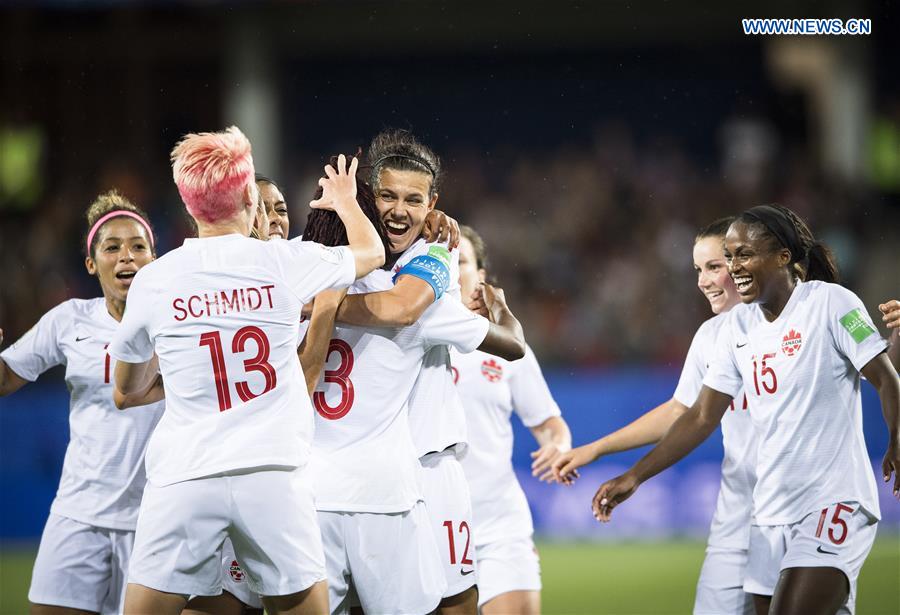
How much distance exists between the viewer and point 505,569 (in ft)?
18.0

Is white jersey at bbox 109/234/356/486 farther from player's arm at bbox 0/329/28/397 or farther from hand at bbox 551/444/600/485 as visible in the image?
hand at bbox 551/444/600/485

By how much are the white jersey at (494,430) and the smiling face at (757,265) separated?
4.06 feet

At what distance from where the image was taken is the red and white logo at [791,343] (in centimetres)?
472

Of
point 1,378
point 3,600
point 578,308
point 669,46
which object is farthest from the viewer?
point 669,46

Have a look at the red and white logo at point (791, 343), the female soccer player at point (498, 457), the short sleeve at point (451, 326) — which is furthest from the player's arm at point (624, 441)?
the short sleeve at point (451, 326)

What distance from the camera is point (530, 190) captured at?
43.0 feet

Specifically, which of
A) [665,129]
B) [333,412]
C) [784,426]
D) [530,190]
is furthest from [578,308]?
[333,412]

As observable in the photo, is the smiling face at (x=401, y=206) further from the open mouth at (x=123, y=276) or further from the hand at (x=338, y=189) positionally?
the open mouth at (x=123, y=276)

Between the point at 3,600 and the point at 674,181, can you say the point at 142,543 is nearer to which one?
the point at 3,600

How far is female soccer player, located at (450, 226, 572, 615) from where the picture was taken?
5.50m

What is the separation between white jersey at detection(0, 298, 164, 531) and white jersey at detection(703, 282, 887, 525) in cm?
281

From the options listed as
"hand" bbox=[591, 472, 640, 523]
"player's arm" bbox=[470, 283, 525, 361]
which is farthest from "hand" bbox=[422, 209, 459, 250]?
"hand" bbox=[591, 472, 640, 523]

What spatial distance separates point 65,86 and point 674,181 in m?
6.99

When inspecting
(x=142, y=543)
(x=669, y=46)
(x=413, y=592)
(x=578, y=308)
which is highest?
(x=669, y=46)
